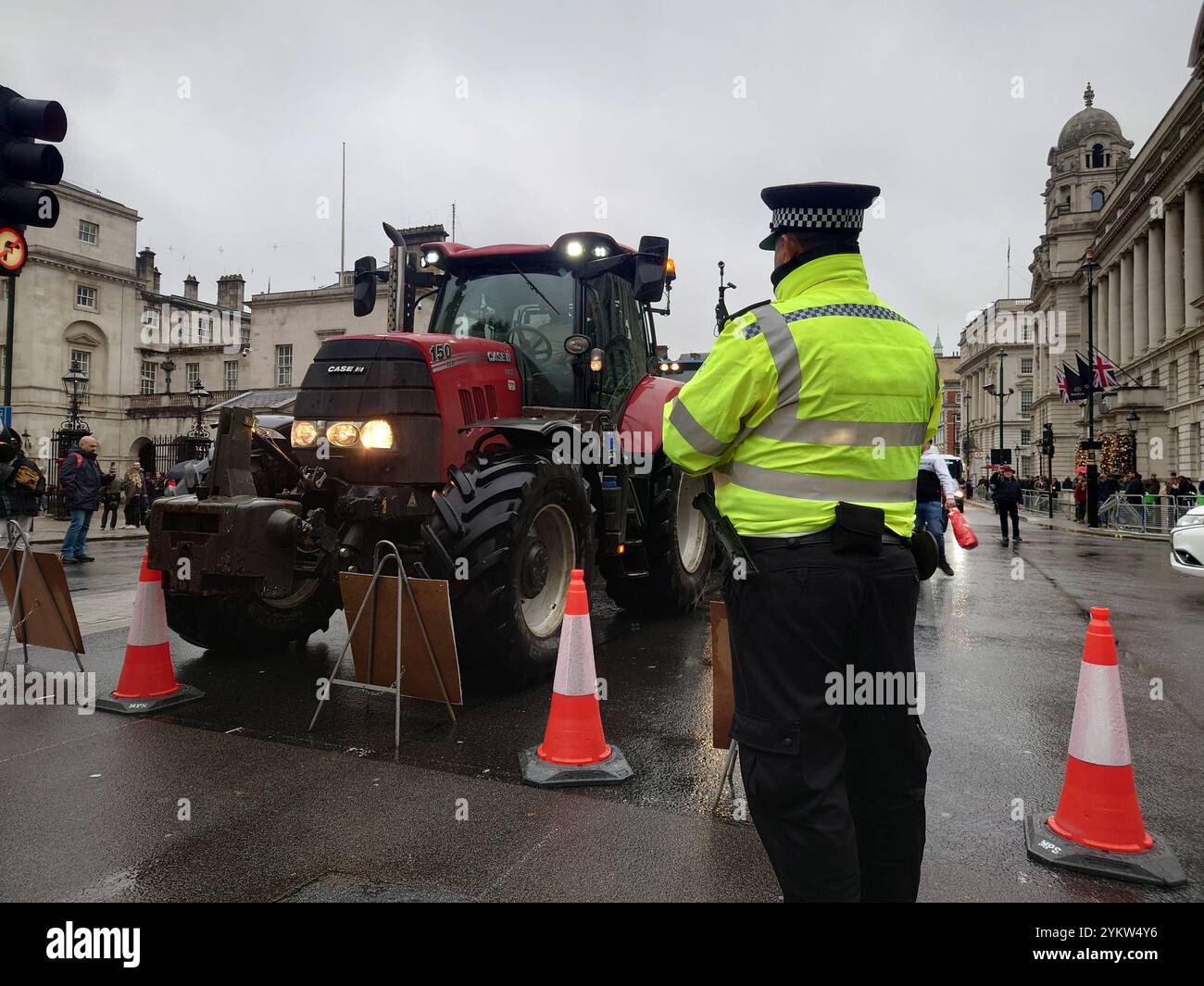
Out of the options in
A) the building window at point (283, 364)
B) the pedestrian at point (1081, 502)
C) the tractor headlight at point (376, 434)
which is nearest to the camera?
the tractor headlight at point (376, 434)

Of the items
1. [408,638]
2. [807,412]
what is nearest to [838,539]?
[807,412]

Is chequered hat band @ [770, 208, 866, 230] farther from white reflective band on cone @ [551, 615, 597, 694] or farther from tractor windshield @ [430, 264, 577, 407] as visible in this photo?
tractor windshield @ [430, 264, 577, 407]

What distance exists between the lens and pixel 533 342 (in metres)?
6.72

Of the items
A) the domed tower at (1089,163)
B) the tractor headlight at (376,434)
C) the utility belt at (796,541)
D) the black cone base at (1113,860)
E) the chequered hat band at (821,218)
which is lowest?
the black cone base at (1113,860)

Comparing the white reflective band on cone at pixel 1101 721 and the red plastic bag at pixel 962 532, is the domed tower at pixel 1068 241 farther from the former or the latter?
the white reflective band on cone at pixel 1101 721

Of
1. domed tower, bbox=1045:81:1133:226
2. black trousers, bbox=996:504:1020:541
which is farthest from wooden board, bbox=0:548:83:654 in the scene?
domed tower, bbox=1045:81:1133:226

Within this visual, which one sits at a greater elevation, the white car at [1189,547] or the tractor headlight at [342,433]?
the tractor headlight at [342,433]

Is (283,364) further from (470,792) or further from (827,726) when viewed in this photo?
(827,726)

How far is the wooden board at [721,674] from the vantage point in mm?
3744

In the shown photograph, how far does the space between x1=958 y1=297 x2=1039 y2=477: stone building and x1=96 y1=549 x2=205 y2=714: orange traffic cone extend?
314 ft

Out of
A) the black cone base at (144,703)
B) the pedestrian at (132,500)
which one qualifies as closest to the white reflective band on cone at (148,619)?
the black cone base at (144,703)

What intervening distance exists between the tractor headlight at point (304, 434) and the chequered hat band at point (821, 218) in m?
3.86

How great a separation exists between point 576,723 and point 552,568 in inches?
73.3
